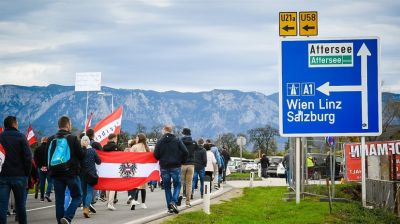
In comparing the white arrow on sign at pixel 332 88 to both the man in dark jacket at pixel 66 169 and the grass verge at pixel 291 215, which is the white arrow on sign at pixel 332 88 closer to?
the grass verge at pixel 291 215

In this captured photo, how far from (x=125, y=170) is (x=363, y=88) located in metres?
6.31

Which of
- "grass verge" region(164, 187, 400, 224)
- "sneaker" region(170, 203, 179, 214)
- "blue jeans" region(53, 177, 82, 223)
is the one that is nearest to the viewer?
"blue jeans" region(53, 177, 82, 223)

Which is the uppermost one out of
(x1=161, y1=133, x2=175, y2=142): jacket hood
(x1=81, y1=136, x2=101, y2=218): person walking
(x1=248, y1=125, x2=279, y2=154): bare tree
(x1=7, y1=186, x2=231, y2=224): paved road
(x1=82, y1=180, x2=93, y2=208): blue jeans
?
(x1=248, y1=125, x2=279, y2=154): bare tree

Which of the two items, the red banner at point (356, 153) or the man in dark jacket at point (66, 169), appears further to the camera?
the red banner at point (356, 153)

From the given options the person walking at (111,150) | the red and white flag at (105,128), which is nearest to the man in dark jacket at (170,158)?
the person walking at (111,150)

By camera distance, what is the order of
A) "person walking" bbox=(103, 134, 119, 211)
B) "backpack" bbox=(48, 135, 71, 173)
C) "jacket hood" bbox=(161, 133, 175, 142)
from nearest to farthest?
"backpack" bbox=(48, 135, 71, 173)
"jacket hood" bbox=(161, 133, 175, 142)
"person walking" bbox=(103, 134, 119, 211)

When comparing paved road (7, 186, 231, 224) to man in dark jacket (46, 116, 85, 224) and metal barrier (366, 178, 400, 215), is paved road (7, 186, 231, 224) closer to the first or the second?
man in dark jacket (46, 116, 85, 224)

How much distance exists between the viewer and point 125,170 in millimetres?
17984

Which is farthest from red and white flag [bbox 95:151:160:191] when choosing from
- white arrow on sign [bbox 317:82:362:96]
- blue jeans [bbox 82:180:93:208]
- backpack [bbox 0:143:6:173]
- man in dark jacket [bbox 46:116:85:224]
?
backpack [bbox 0:143:6:173]

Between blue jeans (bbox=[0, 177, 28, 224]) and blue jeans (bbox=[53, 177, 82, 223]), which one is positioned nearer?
blue jeans (bbox=[0, 177, 28, 224])

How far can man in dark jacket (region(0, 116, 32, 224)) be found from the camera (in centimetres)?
1195

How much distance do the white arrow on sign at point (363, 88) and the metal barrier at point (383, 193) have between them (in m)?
1.70

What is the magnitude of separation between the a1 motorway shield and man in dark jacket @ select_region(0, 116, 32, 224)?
313 inches

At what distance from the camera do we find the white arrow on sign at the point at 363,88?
18.1m
